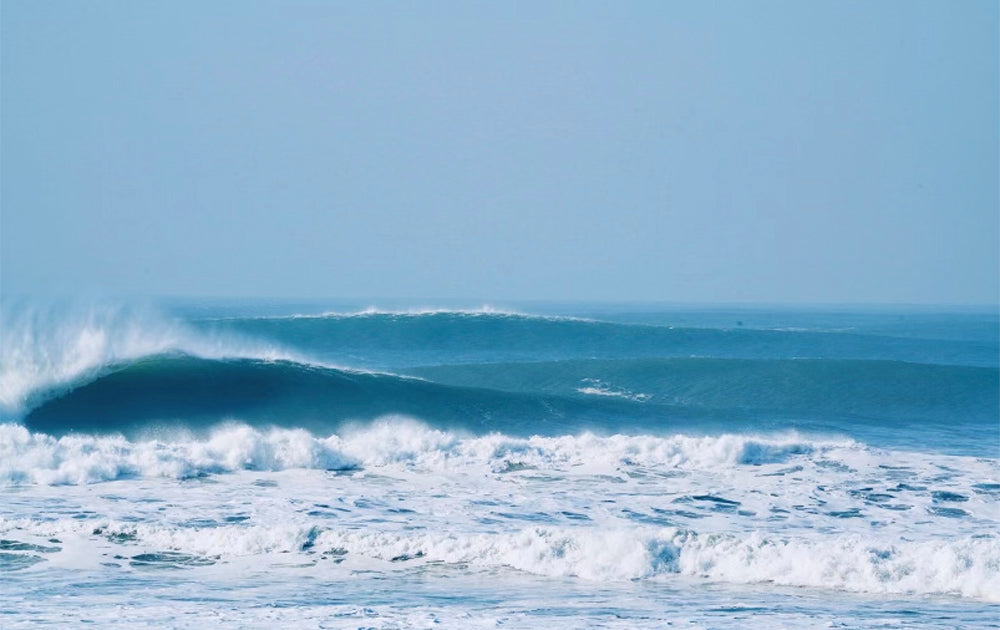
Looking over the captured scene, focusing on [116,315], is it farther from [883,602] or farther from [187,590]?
[883,602]

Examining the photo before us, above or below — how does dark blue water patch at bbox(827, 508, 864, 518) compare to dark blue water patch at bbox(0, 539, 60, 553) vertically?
above

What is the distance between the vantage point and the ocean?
23.7 feet

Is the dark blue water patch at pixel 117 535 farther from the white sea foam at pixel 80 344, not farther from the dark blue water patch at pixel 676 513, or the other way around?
the white sea foam at pixel 80 344

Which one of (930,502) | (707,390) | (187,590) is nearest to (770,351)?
(707,390)

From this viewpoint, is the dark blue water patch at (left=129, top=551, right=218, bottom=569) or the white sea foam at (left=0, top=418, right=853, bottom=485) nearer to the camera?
the dark blue water patch at (left=129, top=551, right=218, bottom=569)

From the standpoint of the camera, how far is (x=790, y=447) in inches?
503

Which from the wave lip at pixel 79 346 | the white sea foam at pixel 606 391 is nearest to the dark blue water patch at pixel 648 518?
the wave lip at pixel 79 346

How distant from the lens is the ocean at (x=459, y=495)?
23.7 feet

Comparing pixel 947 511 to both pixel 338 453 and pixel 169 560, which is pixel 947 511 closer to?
pixel 338 453

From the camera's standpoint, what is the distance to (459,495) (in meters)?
10.2

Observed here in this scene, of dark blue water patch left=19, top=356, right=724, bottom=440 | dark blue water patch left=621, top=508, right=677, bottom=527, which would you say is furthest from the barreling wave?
dark blue water patch left=621, top=508, right=677, bottom=527

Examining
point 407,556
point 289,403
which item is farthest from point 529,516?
point 289,403

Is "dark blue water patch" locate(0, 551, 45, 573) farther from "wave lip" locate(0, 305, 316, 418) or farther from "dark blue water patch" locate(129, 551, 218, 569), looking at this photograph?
"wave lip" locate(0, 305, 316, 418)

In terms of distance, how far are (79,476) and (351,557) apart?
3622 mm
